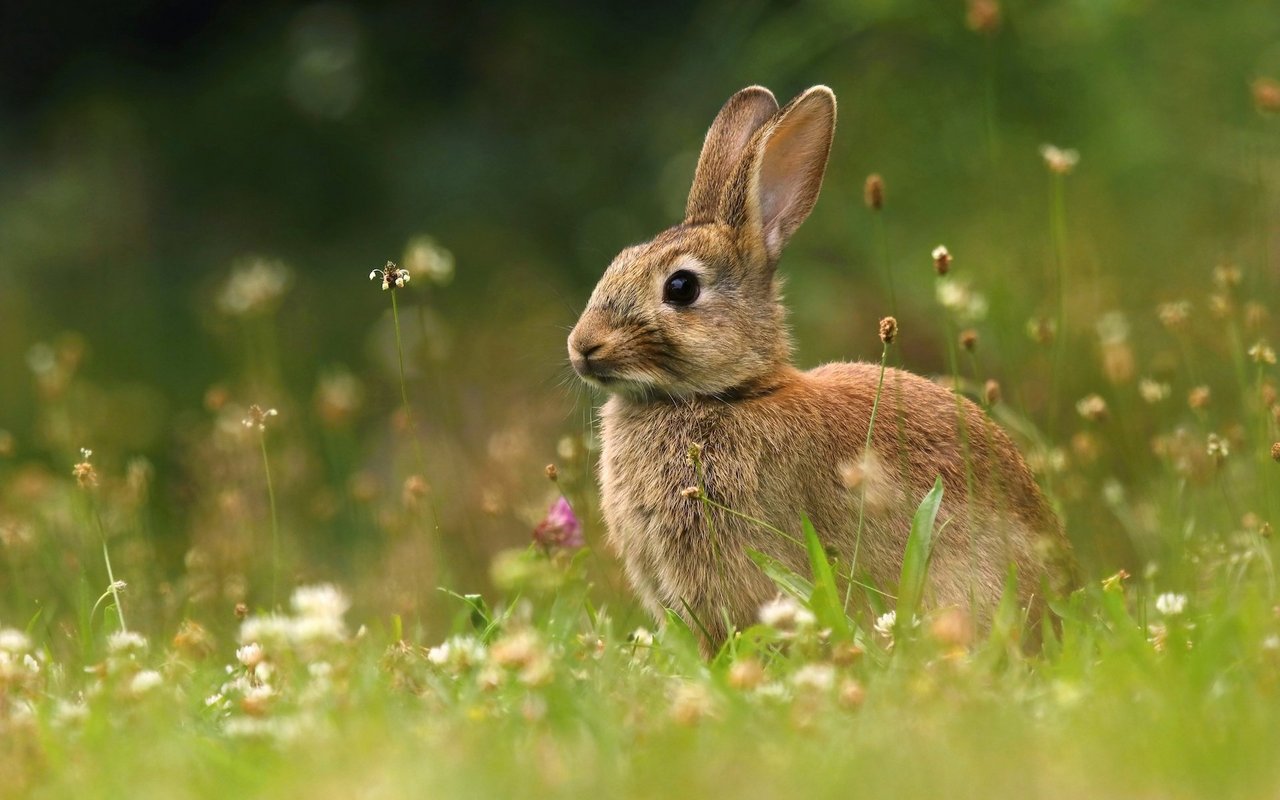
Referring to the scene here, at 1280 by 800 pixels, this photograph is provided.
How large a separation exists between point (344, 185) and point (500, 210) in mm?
1174

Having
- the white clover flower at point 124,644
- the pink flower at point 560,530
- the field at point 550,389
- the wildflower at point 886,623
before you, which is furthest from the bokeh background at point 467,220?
the wildflower at point 886,623

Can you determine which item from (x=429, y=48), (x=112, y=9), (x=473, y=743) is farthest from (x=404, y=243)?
(x=473, y=743)

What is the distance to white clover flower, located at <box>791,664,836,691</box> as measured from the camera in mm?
3313

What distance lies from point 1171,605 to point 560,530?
5.82 feet

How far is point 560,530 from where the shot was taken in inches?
195

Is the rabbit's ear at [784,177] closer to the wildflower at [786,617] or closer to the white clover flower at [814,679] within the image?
the wildflower at [786,617]

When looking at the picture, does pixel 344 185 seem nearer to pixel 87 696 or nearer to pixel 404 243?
pixel 404 243

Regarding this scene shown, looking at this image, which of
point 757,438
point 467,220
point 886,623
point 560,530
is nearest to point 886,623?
point 886,623

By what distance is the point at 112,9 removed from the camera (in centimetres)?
1179

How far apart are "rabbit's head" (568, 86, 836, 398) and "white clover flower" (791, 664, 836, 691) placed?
5.55 ft

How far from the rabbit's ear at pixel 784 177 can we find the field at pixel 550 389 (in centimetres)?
44

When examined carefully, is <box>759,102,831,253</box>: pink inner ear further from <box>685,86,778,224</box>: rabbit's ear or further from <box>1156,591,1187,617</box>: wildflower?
<box>1156,591,1187,617</box>: wildflower

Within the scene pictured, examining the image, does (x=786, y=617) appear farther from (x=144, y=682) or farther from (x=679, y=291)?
(x=679, y=291)

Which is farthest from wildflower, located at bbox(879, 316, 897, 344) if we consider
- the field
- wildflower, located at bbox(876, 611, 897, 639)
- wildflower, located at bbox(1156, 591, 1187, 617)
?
wildflower, located at bbox(1156, 591, 1187, 617)
